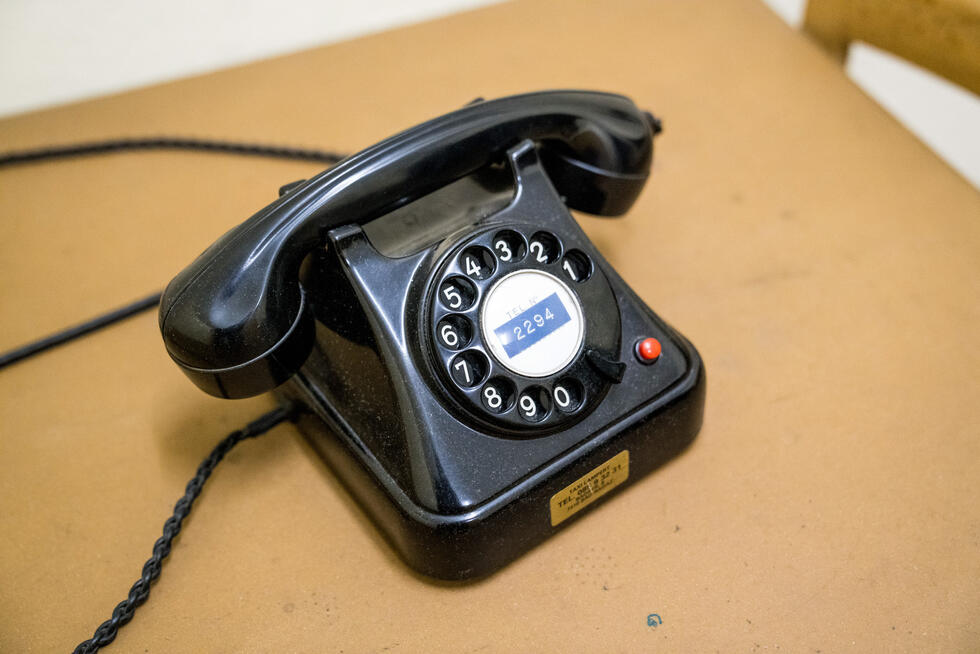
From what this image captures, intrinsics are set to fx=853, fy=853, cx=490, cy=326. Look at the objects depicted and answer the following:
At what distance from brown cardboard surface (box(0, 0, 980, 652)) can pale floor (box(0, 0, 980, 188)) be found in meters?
0.09

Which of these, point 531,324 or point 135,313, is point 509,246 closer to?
point 531,324

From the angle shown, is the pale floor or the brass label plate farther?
the pale floor

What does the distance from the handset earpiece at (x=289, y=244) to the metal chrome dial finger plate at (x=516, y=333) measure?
0.07 m

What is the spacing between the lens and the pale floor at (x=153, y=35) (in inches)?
43.2

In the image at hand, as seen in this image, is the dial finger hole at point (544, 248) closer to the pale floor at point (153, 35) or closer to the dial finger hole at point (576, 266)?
the dial finger hole at point (576, 266)

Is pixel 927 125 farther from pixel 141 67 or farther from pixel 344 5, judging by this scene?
pixel 141 67

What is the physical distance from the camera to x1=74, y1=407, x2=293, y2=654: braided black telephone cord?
23.2 inches

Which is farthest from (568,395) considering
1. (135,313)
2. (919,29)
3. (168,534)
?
(919,29)

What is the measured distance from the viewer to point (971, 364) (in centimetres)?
72

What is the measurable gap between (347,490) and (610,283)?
259mm

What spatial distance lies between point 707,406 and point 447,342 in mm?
253

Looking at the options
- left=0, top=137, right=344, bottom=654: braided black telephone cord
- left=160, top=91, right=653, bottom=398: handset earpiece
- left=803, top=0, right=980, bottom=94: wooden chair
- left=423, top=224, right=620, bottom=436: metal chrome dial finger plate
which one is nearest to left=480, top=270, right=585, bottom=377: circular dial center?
left=423, top=224, right=620, bottom=436: metal chrome dial finger plate

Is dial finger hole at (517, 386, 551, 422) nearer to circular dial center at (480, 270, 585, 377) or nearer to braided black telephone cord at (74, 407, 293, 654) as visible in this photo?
circular dial center at (480, 270, 585, 377)

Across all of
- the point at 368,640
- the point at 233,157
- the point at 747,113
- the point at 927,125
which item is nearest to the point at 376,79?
the point at 233,157
